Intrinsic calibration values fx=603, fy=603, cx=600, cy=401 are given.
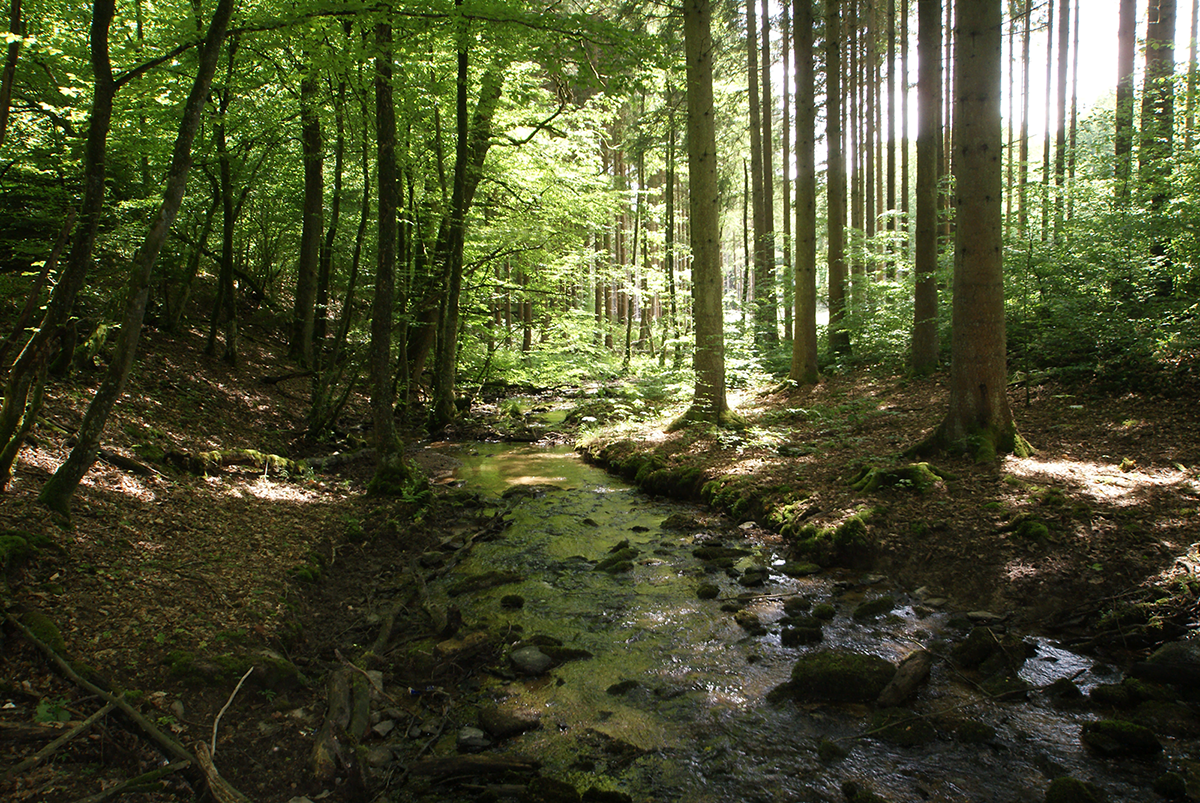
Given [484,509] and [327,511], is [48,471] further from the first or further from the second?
[484,509]

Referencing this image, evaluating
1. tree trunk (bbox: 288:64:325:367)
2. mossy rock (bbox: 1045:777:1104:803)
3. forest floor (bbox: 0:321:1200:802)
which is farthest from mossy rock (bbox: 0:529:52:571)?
tree trunk (bbox: 288:64:325:367)

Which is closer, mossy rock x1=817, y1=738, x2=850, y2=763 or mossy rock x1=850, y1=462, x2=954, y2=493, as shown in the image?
mossy rock x1=817, y1=738, x2=850, y2=763

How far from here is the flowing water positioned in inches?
128

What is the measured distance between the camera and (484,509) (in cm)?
855

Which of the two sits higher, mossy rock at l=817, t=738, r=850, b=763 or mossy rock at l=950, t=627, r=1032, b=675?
mossy rock at l=950, t=627, r=1032, b=675

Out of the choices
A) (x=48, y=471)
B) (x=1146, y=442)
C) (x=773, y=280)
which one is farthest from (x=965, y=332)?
(x=773, y=280)

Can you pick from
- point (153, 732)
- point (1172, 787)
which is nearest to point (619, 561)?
point (153, 732)

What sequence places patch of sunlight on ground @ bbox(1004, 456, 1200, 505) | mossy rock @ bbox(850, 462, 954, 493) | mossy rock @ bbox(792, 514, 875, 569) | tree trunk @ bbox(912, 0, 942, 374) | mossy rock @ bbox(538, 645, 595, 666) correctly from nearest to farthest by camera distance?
mossy rock @ bbox(538, 645, 595, 666) < patch of sunlight on ground @ bbox(1004, 456, 1200, 505) < mossy rock @ bbox(792, 514, 875, 569) < mossy rock @ bbox(850, 462, 954, 493) < tree trunk @ bbox(912, 0, 942, 374)

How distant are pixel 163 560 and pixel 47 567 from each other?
0.78 meters

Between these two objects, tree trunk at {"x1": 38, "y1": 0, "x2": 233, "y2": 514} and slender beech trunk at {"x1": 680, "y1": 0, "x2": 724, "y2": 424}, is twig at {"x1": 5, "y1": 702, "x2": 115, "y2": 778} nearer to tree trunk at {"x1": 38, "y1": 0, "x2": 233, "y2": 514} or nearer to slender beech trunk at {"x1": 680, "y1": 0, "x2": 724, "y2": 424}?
tree trunk at {"x1": 38, "y1": 0, "x2": 233, "y2": 514}

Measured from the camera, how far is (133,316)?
473 cm

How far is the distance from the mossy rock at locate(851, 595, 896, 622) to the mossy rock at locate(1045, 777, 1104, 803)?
2.01m

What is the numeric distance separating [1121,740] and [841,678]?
4.73ft

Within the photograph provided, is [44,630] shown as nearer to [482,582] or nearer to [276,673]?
[276,673]
